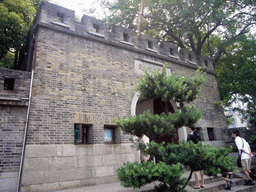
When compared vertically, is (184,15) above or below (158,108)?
above

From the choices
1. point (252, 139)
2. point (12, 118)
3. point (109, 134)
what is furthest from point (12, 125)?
point (252, 139)

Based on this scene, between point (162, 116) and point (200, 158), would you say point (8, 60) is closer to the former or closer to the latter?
point (162, 116)

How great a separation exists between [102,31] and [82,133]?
14.7 feet

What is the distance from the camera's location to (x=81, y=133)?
6.73m

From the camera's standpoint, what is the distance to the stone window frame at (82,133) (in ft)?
21.8

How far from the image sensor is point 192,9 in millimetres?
10930

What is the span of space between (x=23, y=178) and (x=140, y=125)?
11.3 ft

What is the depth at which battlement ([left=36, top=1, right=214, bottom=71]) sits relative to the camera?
7355 mm

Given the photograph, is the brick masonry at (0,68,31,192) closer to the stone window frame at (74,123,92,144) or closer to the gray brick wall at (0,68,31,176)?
the gray brick wall at (0,68,31,176)

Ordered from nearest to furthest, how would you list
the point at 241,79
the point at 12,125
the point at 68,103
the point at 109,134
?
the point at 12,125, the point at 68,103, the point at 109,134, the point at 241,79

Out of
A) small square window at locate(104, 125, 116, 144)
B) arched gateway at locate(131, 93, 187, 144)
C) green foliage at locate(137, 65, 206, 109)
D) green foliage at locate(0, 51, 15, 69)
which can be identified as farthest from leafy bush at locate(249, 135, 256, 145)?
Answer: green foliage at locate(0, 51, 15, 69)

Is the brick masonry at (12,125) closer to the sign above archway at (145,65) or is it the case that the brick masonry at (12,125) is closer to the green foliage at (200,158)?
the green foliage at (200,158)

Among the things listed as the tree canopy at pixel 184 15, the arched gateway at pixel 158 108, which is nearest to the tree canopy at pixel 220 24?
the tree canopy at pixel 184 15

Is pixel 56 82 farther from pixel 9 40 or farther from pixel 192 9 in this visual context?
pixel 192 9
